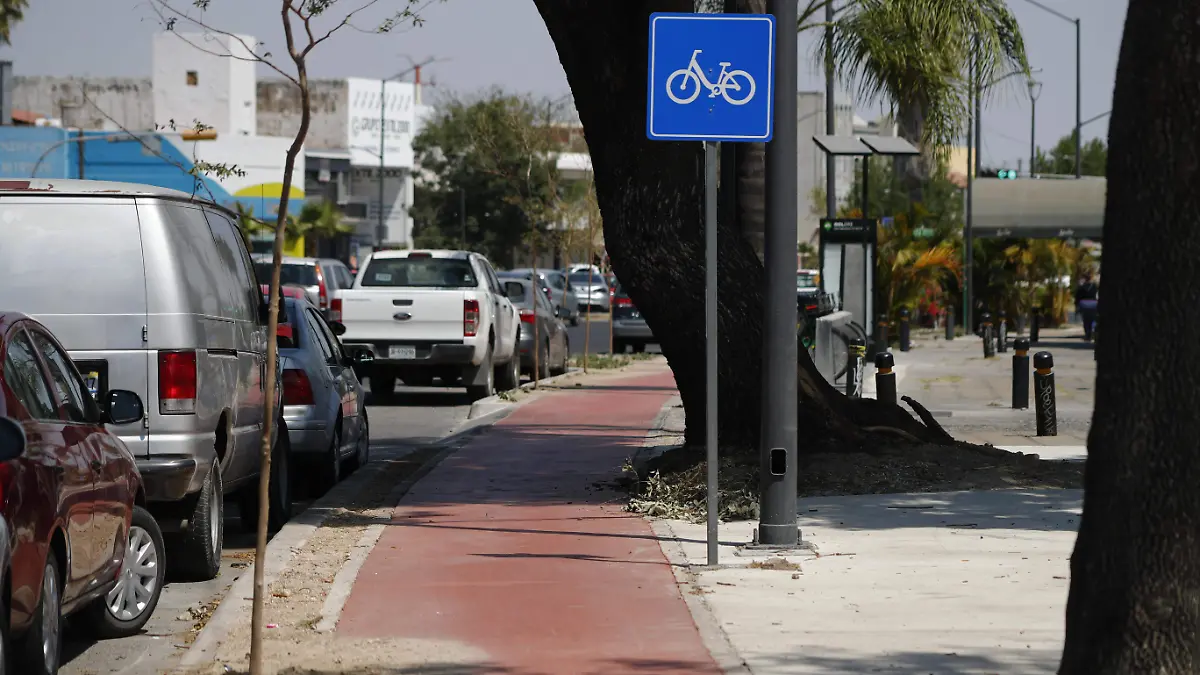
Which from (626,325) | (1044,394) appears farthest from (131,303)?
(626,325)

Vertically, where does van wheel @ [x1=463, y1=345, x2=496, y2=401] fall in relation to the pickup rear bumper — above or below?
below

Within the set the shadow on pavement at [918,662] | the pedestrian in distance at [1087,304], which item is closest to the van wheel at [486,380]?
the shadow on pavement at [918,662]

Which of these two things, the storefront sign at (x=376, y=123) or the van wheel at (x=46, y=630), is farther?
the storefront sign at (x=376, y=123)

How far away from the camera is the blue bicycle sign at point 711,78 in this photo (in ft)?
29.7

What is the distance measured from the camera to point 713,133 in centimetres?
911

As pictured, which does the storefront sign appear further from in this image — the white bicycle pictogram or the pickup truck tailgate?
the white bicycle pictogram

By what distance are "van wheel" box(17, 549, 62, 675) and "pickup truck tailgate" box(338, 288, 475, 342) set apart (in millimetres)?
14874

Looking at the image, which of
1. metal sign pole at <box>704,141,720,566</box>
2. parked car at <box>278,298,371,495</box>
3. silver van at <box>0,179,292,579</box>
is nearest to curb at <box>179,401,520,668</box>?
parked car at <box>278,298,371,495</box>

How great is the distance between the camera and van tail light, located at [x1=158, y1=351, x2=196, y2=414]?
873 cm

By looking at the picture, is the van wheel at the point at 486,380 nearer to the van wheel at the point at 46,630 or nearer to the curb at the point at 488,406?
the curb at the point at 488,406

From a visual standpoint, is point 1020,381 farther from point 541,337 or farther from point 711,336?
point 711,336

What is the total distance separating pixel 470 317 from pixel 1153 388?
16.8m

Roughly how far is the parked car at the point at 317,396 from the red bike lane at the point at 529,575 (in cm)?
77

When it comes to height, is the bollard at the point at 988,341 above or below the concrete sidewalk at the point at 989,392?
above
